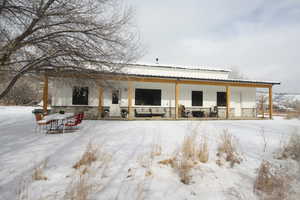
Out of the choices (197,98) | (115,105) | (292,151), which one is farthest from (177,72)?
(292,151)

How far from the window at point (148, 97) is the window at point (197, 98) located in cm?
324

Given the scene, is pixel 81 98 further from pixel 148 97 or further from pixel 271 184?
pixel 271 184

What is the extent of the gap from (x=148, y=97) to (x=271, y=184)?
10.1 m

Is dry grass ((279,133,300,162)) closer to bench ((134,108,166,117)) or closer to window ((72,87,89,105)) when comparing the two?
bench ((134,108,166,117))

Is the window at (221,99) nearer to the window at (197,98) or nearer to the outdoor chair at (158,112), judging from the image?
the window at (197,98)

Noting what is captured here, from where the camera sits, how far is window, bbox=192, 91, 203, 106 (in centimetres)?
1299

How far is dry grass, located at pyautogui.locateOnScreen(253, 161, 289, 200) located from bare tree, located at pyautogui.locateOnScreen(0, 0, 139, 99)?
5.30 meters

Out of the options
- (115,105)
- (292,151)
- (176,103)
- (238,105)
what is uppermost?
(176,103)

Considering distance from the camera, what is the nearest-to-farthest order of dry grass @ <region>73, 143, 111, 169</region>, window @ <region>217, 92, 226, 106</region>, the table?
dry grass @ <region>73, 143, 111, 169</region>
the table
window @ <region>217, 92, 226, 106</region>

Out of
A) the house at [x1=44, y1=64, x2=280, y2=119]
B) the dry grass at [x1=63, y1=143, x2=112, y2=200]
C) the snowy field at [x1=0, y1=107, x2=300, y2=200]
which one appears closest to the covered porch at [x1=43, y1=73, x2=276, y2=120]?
the house at [x1=44, y1=64, x2=280, y2=119]

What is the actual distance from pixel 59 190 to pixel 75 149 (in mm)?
1769

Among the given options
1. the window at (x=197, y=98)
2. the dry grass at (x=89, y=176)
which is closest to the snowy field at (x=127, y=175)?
the dry grass at (x=89, y=176)

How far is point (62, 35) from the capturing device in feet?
15.1

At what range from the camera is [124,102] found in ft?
Answer: 38.6
